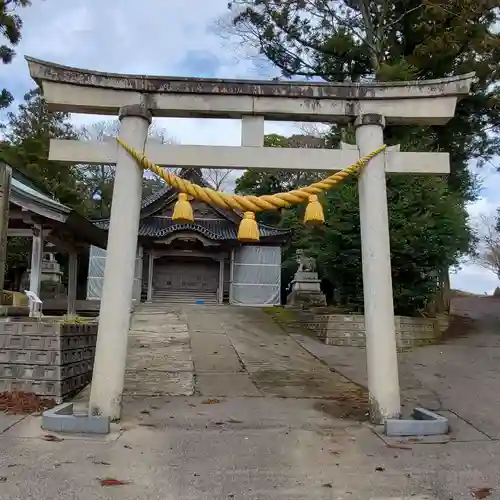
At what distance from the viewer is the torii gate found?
559 centimetres

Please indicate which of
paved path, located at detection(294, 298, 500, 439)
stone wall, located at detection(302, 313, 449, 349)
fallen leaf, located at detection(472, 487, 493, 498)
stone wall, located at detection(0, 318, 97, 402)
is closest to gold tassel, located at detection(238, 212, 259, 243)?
stone wall, located at detection(0, 318, 97, 402)

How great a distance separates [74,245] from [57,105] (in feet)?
31.9

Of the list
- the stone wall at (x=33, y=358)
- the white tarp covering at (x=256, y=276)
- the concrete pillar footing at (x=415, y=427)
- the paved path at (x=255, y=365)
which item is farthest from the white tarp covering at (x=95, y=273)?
the concrete pillar footing at (x=415, y=427)

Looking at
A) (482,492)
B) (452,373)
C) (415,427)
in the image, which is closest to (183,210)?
(415,427)

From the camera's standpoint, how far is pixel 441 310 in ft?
59.2

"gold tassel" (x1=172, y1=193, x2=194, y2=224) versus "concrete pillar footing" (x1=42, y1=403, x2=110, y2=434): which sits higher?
"gold tassel" (x1=172, y1=193, x2=194, y2=224)

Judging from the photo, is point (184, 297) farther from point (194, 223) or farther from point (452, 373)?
point (452, 373)

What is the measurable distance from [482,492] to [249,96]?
4.37m

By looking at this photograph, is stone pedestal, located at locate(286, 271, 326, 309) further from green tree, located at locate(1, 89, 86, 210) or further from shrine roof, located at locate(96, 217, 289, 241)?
green tree, located at locate(1, 89, 86, 210)

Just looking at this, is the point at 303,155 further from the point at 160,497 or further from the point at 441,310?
the point at 441,310

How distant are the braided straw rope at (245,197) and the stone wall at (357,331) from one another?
22.4 feet

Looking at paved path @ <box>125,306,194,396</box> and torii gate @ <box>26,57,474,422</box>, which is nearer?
torii gate @ <box>26,57,474,422</box>

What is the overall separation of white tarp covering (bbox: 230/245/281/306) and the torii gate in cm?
1786

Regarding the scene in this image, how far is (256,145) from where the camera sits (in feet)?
19.5
